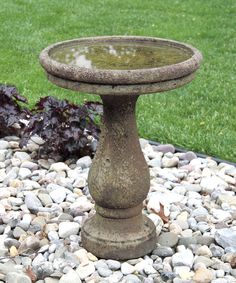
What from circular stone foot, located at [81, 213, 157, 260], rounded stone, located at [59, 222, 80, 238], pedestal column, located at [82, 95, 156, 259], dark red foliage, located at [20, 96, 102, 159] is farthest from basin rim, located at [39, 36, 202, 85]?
dark red foliage, located at [20, 96, 102, 159]

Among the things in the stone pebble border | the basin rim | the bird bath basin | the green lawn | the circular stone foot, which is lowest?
the green lawn

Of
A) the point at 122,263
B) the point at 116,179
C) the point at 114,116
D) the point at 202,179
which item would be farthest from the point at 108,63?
the point at 202,179

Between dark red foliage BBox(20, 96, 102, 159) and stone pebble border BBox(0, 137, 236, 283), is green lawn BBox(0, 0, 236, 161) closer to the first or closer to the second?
stone pebble border BBox(0, 137, 236, 283)

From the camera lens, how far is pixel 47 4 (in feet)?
36.5

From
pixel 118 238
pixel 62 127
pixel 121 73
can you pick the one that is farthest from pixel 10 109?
pixel 121 73

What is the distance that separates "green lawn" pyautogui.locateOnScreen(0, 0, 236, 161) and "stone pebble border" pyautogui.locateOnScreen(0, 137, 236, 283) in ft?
1.81

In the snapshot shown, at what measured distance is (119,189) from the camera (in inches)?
146

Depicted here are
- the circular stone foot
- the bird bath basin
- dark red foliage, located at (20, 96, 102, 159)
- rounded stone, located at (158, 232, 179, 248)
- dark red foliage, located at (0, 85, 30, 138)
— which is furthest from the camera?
dark red foliage, located at (0, 85, 30, 138)

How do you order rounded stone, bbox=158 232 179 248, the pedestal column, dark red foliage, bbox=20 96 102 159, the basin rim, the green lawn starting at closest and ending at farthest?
the basin rim → the pedestal column → rounded stone, bbox=158 232 179 248 → dark red foliage, bbox=20 96 102 159 → the green lawn

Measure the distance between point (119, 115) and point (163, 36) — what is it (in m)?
5.81

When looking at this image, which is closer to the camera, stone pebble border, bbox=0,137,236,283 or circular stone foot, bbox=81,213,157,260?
stone pebble border, bbox=0,137,236,283

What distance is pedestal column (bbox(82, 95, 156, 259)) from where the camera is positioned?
365cm

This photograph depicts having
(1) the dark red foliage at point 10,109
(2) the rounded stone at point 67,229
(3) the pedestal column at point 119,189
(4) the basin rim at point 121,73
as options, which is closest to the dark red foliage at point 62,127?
(1) the dark red foliage at point 10,109

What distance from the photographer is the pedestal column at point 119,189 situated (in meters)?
3.65
